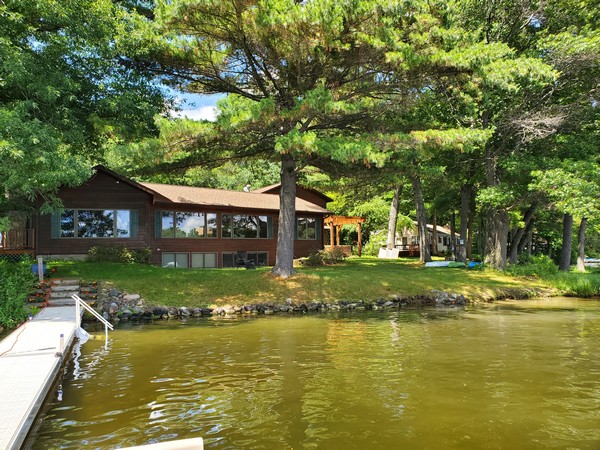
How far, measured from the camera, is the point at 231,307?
48.2 ft

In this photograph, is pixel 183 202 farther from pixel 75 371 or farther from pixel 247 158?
pixel 75 371

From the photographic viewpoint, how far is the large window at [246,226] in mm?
24500

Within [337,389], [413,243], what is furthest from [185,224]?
[413,243]

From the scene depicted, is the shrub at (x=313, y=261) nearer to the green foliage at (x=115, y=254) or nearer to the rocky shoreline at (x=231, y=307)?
the green foliage at (x=115, y=254)

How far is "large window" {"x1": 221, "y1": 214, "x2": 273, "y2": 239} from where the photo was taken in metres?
24.5

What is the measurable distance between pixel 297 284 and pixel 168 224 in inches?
350

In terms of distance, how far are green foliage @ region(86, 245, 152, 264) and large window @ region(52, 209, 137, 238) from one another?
85 cm

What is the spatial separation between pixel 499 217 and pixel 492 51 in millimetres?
9612

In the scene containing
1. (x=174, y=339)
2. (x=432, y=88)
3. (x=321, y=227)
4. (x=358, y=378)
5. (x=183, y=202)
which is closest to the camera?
(x=358, y=378)

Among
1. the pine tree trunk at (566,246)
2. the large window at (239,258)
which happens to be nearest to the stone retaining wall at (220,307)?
the large window at (239,258)

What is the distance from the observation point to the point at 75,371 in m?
7.94

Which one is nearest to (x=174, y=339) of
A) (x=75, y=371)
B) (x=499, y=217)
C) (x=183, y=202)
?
(x=75, y=371)

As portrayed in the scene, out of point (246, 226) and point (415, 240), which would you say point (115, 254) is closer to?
point (246, 226)

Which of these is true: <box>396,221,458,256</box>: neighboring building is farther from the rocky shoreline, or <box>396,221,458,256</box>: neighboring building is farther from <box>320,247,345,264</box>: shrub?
the rocky shoreline
